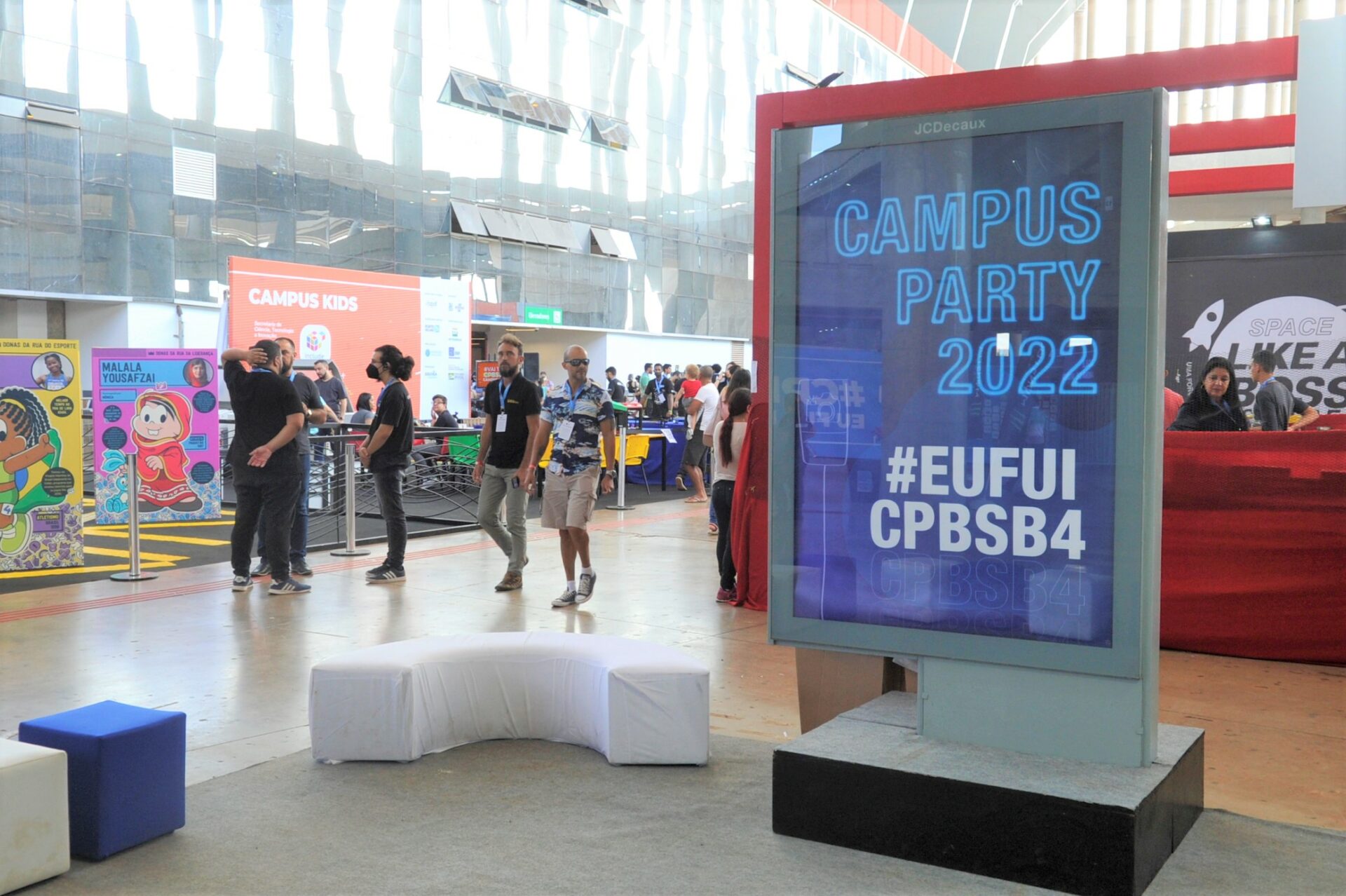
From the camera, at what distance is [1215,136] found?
11.9 meters

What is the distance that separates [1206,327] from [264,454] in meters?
10.9

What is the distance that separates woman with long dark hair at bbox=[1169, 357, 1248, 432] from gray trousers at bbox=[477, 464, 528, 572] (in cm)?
491

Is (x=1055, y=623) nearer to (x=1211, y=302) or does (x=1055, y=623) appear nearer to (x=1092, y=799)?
(x=1092, y=799)

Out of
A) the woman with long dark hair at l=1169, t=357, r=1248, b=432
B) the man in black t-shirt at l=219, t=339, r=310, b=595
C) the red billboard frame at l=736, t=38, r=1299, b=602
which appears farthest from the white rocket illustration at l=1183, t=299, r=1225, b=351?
the man in black t-shirt at l=219, t=339, r=310, b=595

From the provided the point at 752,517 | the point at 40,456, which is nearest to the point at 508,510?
the point at 752,517

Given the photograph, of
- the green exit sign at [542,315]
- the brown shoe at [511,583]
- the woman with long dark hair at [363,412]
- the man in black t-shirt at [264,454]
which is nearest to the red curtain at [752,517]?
the brown shoe at [511,583]

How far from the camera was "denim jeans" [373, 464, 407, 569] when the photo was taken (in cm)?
965

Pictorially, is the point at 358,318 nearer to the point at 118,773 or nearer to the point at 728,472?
the point at 728,472

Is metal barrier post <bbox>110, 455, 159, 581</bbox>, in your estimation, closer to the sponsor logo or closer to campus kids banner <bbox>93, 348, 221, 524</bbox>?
campus kids banner <bbox>93, 348, 221, 524</bbox>

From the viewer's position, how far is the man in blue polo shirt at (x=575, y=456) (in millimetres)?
8562

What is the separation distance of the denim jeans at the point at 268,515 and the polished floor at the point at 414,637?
29 cm

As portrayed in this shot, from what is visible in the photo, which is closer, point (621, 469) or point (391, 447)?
point (391, 447)

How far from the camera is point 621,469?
15.6 metres

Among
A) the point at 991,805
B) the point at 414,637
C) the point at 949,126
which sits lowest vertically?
the point at 414,637
